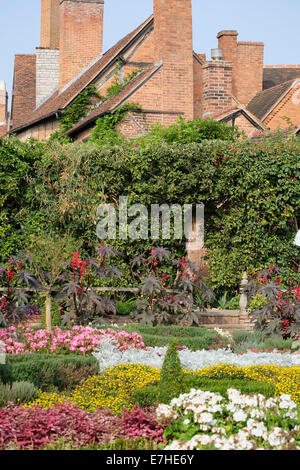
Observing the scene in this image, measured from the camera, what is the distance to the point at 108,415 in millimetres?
6633

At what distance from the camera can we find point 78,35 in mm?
25391

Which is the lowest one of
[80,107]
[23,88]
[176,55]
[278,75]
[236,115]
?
[236,115]

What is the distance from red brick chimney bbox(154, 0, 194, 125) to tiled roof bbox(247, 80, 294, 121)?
5.41 m

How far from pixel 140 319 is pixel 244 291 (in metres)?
2.19

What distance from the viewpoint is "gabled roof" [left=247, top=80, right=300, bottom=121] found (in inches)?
967

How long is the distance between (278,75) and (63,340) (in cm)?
2611

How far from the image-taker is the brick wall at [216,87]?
60.7 feet

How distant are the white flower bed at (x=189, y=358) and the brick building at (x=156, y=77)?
1014 cm

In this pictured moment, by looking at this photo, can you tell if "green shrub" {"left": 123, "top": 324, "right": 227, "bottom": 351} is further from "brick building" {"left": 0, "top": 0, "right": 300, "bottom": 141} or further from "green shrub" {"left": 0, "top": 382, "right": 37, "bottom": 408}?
"brick building" {"left": 0, "top": 0, "right": 300, "bottom": 141}

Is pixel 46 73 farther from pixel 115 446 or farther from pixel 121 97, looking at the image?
pixel 115 446

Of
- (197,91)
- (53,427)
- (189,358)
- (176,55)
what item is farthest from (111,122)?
(53,427)

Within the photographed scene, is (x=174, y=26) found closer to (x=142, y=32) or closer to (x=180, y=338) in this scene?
(x=142, y=32)

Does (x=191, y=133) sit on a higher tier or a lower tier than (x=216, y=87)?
lower
